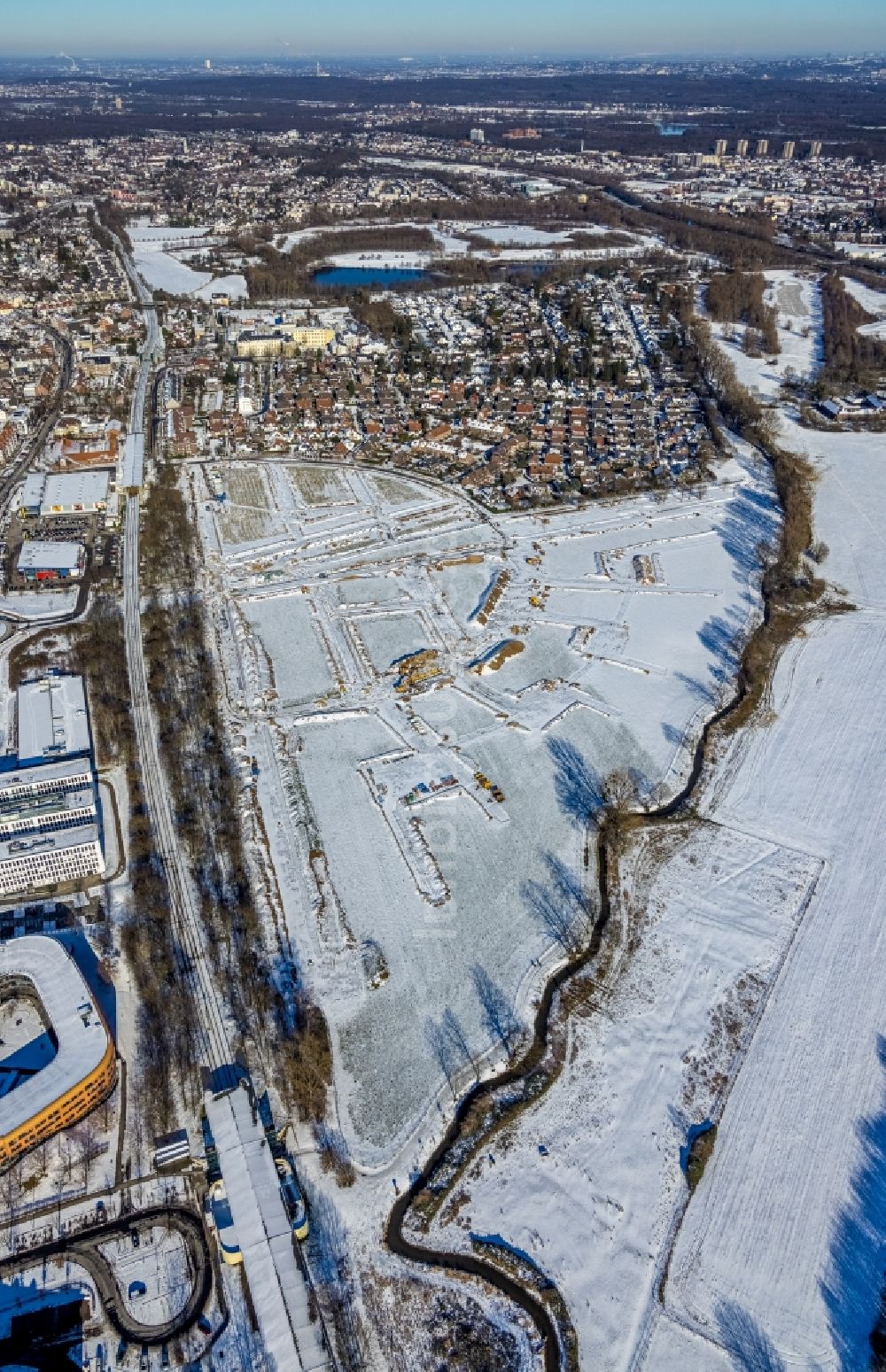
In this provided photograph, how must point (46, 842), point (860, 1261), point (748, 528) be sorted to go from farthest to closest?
1. point (748, 528)
2. point (46, 842)
3. point (860, 1261)

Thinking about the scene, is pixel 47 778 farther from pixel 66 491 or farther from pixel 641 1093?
pixel 66 491

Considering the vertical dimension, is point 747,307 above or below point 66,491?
above

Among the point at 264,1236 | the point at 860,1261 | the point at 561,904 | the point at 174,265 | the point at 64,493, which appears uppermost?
the point at 174,265

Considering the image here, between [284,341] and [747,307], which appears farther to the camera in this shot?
[747,307]

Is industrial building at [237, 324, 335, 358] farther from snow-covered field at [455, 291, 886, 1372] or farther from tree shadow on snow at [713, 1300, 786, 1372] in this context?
tree shadow on snow at [713, 1300, 786, 1372]

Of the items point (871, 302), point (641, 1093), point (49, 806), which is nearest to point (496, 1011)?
point (641, 1093)

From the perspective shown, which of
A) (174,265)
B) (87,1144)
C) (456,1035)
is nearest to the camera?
(87,1144)
